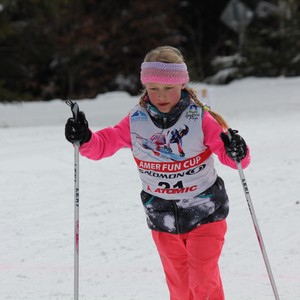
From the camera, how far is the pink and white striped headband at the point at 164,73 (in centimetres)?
357

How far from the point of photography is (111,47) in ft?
72.8

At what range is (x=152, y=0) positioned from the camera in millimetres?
22203

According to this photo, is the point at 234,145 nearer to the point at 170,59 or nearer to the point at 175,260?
the point at 170,59

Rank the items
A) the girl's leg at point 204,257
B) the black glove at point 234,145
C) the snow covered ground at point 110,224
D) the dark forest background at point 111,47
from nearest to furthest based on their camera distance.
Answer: the black glove at point 234,145 → the girl's leg at point 204,257 → the snow covered ground at point 110,224 → the dark forest background at point 111,47

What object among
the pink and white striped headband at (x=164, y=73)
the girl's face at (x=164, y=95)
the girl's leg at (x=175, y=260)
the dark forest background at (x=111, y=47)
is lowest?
the dark forest background at (x=111, y=47)

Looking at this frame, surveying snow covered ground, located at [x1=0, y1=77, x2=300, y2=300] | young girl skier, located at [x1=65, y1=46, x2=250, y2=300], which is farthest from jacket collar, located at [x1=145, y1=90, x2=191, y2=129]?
snow covered ground, located at [x1=0, y1=77, x2=300, y2=300]

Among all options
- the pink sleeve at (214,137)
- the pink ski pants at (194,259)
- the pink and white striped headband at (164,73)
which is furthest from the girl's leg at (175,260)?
the pink and white striped headband at (164,73)

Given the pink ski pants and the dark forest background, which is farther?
the dark forest background

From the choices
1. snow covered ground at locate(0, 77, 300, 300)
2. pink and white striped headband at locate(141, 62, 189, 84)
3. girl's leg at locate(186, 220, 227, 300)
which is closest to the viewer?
pink and white striped headband at locate(141, 62, 189, 84)

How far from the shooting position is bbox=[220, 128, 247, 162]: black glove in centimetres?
345

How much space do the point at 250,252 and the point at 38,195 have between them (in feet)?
8.38

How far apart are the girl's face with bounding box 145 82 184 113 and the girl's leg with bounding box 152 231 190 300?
2.29 feet

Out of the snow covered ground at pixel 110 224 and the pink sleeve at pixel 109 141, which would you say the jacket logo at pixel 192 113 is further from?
the snow covered ground at pixel 110 224

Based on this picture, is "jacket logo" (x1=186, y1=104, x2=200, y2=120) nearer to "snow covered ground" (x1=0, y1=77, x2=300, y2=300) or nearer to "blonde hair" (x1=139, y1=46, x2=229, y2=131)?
"blonde hair" (x1=139, y1=46, x2=229, y2=131)
